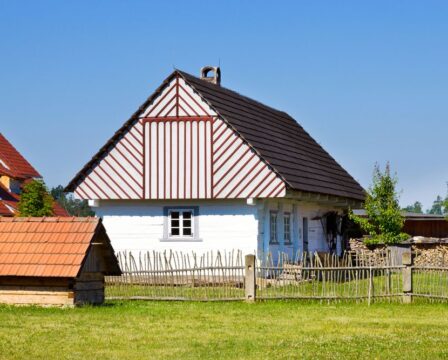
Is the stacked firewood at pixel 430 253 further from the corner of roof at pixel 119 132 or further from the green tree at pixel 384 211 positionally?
the corner of roof at pixel 119 132

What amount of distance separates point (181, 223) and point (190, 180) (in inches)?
66.0

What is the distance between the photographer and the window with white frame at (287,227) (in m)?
34.7

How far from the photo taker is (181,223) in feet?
109

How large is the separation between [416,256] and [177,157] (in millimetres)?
14021

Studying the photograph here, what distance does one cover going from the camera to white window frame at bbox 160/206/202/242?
3303 centimetres

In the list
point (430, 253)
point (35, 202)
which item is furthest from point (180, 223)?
point (430, 253)

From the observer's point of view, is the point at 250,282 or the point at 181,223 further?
the point at 181,223

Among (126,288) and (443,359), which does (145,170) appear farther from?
(443,359)

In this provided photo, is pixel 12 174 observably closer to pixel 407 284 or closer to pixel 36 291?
pixel 36 291

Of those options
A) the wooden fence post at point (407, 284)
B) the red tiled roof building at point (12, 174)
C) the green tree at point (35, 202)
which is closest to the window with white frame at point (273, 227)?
the green tree at point (35, 202)

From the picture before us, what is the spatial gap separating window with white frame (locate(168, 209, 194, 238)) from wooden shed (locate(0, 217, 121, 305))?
10.8 m

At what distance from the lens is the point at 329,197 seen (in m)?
37.6

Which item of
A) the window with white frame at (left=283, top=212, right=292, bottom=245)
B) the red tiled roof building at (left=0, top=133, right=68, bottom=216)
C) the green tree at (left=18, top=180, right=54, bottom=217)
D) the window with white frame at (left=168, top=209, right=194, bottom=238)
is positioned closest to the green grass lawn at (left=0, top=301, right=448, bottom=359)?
the window with white frame at (left=168, top=209, right=194, bottom=238)

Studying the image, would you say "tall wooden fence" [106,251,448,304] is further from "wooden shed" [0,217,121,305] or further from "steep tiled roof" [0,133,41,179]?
"steep tiled roof" [0,133,41,179]
